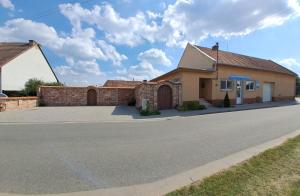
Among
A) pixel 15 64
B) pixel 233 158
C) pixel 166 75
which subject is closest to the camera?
pixel 233 158

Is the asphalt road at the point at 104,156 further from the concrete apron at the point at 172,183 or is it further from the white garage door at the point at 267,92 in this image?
the white garage door at the point at 267,92

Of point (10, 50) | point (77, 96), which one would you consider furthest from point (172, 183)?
point (10, 50)

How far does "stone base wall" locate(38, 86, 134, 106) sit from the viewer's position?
25078 millimetres

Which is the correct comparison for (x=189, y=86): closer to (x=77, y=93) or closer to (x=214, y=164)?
(x=77, y=93)

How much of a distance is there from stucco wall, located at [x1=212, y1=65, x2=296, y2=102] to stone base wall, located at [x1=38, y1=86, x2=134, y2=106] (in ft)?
30.2

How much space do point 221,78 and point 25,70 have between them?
23.6 metres

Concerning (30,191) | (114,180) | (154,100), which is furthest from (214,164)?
(154,100)

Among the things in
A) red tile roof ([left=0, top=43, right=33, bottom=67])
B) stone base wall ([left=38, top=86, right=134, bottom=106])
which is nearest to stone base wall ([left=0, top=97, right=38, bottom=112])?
stone base wall ([left=38, top=86, right=134, bottom=106])

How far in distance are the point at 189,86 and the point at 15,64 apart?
69.4 feet

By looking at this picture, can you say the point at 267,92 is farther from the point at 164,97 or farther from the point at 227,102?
the point at 164,97

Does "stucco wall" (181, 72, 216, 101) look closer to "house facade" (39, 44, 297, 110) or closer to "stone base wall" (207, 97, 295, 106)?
"house facade" (39, 44, 297, 110)

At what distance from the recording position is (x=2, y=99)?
19.2m

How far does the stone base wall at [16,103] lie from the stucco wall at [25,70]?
6895mm

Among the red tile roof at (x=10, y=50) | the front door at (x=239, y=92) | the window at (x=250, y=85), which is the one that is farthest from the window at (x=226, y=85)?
the red tile roof at (x=10, y=50)
